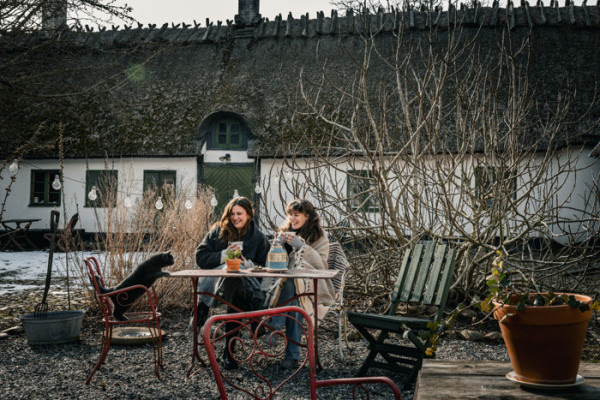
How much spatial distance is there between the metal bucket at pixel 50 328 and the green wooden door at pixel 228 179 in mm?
10962

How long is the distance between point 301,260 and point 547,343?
130 inches

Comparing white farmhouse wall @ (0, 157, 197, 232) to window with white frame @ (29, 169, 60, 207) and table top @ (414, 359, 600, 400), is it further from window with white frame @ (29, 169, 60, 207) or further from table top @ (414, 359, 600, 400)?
table top @ (414, 359, 600, 400)

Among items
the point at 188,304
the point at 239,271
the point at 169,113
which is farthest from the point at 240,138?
the point at 239,271

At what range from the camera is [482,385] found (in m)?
1.63

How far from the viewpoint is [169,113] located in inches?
683

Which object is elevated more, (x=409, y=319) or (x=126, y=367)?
(x=409, y=319)

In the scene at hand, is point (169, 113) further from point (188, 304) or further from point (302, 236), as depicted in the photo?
point (302, 236)

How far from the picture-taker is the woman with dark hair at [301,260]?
185 inches

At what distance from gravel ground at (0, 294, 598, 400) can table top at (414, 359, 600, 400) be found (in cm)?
232

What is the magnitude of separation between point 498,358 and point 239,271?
2.44 metres

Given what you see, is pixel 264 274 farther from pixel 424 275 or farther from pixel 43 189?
pixel 43 189

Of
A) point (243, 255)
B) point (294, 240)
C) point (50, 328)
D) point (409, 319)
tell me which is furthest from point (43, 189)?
point (409, 319)

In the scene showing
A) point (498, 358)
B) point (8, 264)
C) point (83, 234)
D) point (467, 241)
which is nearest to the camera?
point (498, 358)

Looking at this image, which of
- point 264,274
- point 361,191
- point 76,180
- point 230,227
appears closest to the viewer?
point 264,274
